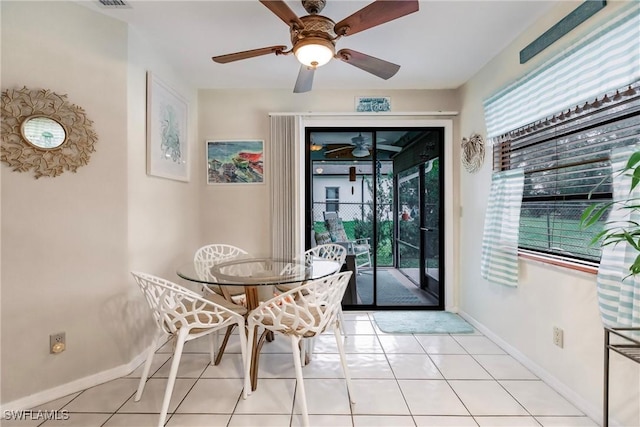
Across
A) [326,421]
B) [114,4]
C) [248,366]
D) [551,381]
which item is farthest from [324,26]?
[551,381]

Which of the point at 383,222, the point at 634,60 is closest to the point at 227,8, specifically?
the point at 634,60

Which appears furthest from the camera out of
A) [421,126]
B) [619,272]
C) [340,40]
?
[421,126]

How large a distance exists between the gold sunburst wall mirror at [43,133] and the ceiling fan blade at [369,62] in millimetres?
1744

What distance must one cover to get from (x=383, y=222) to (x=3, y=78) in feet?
10.8

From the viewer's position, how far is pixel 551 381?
200 centimetres

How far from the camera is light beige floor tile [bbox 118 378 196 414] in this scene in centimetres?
178

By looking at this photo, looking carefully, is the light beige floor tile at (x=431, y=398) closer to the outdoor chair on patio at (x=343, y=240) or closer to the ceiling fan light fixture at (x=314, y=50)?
the outdoor chair on patio at (x=343, y=240)

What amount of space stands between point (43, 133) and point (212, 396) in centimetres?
195

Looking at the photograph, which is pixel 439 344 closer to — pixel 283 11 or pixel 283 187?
pixel 283 187

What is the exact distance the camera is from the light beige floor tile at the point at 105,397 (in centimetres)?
179

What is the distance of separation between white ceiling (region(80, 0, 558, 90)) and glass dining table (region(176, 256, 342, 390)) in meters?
1.78

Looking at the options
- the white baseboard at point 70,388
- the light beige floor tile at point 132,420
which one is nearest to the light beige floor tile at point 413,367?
the light beige floor tile at point 132,420

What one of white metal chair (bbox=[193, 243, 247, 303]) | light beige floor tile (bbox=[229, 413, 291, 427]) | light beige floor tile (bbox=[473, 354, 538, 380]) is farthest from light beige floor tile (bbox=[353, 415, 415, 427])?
white metal chair (bbox=[193, 243, 247, 303])

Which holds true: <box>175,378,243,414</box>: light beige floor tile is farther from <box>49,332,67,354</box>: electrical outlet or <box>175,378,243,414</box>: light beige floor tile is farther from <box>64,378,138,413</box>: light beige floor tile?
<box>49,332,67,354</box>: electrical outlet
